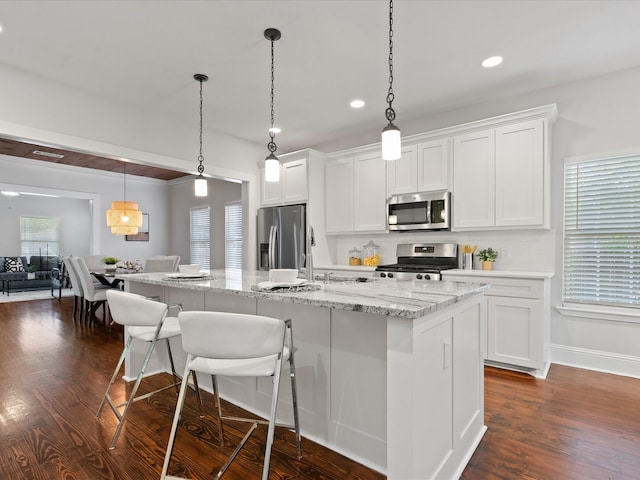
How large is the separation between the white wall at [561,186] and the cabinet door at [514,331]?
64 cm

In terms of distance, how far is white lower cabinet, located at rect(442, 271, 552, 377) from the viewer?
3.02 m

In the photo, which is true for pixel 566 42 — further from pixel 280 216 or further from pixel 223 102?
pixel 280 216

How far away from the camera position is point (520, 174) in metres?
3.35

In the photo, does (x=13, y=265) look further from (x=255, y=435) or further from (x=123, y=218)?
(x=255, y=435)

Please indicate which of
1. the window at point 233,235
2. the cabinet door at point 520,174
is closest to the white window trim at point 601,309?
the cabinet door at point 520,174

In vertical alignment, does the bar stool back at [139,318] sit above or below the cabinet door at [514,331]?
above

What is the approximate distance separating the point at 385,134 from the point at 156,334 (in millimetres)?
1723

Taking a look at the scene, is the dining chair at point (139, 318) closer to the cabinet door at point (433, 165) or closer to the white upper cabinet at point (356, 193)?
the white upper cabinet at point (356, 193)

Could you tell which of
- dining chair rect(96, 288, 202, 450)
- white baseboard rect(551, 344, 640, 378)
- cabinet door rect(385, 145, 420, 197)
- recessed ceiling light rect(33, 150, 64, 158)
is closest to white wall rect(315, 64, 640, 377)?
white baseboard rect(551, 344, 640, 378)

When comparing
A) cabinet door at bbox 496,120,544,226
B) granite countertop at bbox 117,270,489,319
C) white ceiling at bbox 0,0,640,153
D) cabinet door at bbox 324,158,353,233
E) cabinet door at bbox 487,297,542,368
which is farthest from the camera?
cabinet door at bbox 324,158,353,233

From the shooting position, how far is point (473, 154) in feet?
11.9

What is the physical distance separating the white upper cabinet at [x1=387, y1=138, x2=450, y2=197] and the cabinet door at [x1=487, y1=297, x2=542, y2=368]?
1366 mm

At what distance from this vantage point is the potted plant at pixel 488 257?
12.0 ft

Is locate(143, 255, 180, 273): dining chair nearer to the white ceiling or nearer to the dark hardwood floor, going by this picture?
the dark hardwood floor
